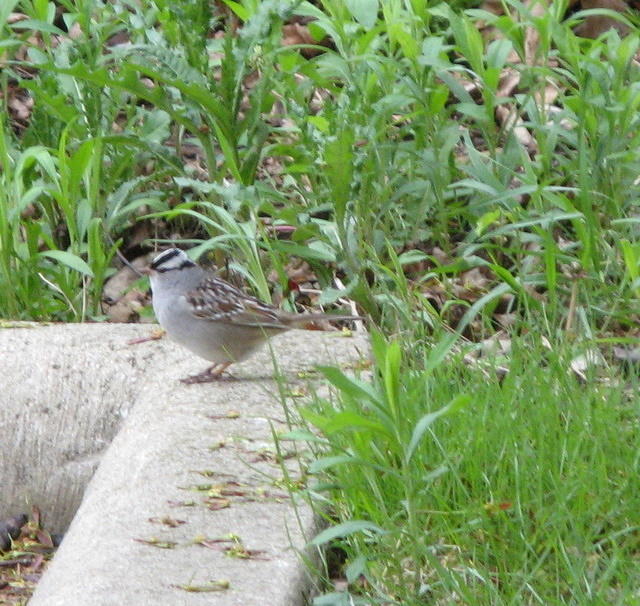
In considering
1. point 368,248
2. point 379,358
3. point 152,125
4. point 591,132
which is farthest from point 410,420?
point 152,125

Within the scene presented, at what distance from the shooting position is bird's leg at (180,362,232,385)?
4531mm

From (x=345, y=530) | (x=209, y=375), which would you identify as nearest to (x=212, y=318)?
(x=209, y=375)

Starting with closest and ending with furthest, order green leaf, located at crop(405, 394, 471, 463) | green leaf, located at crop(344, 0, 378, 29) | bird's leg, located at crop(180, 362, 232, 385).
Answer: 1. green leaf, located at crop(405, 394, 471, 463)
2. bird's leg, located at crop(180, 362, 232, 385)
3. green leaf, located at crop(344, 0, 378, 29)

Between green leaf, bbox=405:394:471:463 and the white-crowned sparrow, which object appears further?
the white-crowned sparrow

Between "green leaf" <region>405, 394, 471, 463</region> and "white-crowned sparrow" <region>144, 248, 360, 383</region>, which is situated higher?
"green leaf" <region>405, 394, 471, 463</region>

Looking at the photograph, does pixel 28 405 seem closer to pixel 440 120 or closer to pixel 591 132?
pixel 440 120

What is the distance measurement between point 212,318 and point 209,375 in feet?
0.83

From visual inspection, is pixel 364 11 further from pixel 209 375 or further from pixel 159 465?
pixel 159 465

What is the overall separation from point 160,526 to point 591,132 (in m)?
2.85

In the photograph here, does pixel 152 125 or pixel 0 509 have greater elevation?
pixel 152 125

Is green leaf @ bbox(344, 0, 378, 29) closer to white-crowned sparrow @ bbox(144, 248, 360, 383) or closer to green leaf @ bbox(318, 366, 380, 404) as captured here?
white-crowned sparrow @ bbox(144, 248, 360, 383)

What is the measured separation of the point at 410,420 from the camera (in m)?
3.68

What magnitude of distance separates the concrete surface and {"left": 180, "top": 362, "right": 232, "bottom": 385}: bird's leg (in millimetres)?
41

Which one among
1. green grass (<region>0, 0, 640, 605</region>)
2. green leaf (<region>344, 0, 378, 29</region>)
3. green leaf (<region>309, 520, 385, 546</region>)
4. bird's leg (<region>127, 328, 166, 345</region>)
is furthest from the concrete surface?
green leaf (<region>344, 0, 378, 29</region>)
